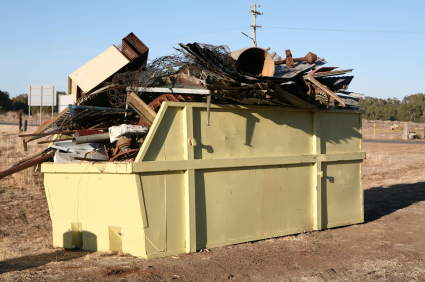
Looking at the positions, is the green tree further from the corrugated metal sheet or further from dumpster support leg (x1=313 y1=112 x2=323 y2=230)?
dumpster support leg (x1=313 y1=112 x2=323 y2=230)

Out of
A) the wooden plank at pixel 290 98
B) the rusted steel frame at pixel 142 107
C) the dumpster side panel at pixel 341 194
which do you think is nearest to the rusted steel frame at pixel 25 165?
the rusted steel frame at pixel 142 107

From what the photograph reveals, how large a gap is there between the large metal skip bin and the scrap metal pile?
0.82ft

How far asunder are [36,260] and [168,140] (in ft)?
7.22

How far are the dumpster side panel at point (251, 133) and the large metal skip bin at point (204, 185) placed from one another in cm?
1

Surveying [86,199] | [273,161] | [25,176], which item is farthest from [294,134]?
[25,176]

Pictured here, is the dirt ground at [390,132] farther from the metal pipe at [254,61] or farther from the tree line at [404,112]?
the metal pipe at [254,61]

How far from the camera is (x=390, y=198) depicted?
943 centimetres

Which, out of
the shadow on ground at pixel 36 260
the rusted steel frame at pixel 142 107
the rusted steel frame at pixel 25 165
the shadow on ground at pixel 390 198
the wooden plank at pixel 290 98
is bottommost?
→ the shadow on ground at pixel 36 260

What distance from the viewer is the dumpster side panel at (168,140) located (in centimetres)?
468

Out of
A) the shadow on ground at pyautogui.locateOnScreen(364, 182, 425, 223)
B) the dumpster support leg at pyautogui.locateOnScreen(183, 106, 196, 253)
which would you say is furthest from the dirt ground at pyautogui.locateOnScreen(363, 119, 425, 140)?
the dumpster support leg at pyautogui.locateOnScreen(183, 106, 196, 253)

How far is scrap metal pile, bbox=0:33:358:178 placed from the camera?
5000 mm

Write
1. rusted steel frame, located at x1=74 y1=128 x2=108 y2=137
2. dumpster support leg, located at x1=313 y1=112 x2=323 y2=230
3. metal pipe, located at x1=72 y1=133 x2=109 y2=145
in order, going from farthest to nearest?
1. dumpster support leg, located at x1=313 y1=112 x2=323 y2=230
2. rusted steel frame, located at x1=74 y1=128 x2=108 y2=137
3. metal pipe, located at x1=72 y1=133 x2=109 y2=145

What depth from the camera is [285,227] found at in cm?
586

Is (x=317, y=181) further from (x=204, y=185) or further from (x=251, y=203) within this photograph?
(x=204, y=185)
